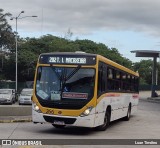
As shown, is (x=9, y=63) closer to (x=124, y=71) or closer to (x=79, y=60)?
(x=124, y=71)

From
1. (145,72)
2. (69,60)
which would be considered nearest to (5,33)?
(69,60)

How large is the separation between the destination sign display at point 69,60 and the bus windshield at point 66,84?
0.23 m

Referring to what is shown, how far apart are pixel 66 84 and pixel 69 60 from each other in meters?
0.95

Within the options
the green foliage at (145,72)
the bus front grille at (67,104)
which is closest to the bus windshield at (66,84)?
the bus front grille at (67,104)

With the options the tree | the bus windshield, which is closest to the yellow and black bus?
the bus windshield

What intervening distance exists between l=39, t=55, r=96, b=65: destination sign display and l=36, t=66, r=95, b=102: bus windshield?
0.23 meters

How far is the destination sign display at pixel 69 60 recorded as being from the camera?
1620 cm

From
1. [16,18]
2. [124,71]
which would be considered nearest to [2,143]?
[124,71]

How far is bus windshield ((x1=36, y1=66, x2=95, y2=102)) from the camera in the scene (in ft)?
51.8

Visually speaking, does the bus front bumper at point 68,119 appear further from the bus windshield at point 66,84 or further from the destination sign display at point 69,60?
the destination sign display at point 69,60

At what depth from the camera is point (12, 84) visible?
236ft

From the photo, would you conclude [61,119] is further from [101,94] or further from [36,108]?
[101,94]

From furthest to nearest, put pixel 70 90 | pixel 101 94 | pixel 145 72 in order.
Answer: pixel 145 72 < pixel 101 94 < pixel 70 90

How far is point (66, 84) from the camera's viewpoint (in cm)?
1594
